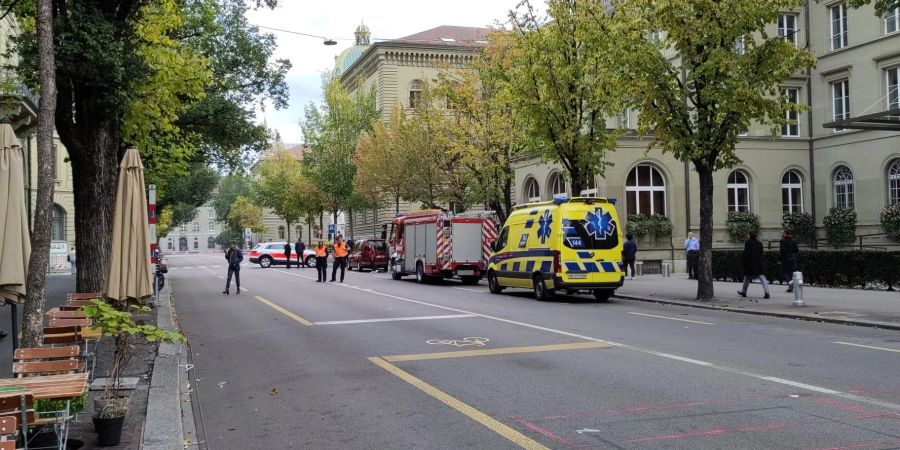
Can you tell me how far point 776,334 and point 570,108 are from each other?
A: 1262cm

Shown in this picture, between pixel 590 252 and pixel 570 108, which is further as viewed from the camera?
pixel 570 108

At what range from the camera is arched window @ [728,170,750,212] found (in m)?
34.6

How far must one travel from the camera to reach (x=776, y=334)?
12391mm

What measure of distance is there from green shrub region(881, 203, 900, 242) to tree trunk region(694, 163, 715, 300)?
15.2 m

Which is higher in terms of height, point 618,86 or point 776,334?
point 618,86

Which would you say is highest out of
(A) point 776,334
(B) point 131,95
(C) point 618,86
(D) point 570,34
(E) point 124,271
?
(D) point 570,34

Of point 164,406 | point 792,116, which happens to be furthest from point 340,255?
point 792,116

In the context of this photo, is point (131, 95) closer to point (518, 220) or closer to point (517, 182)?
point (518, 220)

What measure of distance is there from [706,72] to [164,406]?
1480cm

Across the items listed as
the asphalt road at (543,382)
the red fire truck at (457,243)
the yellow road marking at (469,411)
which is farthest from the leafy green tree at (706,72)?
the yellow road marking at (469,411)

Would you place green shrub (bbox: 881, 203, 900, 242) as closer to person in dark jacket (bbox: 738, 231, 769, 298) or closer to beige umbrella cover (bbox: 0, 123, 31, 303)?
person in dark jacket (bbox: 738, 231, 769, 298)

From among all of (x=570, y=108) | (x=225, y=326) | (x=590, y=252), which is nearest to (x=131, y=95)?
(x=225, y=326)

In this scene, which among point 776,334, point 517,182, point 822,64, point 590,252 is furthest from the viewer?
point 517,182

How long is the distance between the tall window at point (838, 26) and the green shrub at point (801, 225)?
7.73m
